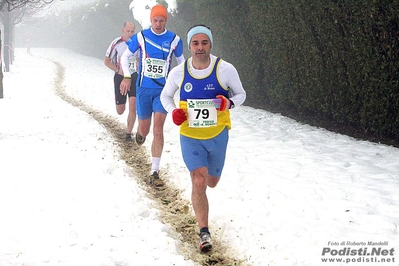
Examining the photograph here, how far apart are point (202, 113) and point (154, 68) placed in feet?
8.07

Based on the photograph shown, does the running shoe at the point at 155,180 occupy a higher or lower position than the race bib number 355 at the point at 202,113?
lower

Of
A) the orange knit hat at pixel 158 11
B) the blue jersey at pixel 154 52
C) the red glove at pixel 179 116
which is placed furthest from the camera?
the blue jersey at pixel 154 52

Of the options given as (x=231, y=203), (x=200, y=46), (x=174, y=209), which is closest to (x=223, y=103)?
(x=200, y=46)

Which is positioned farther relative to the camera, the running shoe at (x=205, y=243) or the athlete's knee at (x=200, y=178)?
the athlete's knee at (x=200, y=178)

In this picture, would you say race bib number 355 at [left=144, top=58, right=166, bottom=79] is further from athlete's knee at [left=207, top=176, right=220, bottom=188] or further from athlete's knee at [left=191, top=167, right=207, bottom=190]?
athlete's knee at [left=191, top=167, right=207, bottom=190]

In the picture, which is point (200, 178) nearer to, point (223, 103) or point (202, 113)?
point (202, 113)

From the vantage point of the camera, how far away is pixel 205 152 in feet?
14.8

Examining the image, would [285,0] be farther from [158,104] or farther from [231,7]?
[158,104]

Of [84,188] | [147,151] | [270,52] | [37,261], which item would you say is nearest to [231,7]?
[270,52]

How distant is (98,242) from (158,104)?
281 cm

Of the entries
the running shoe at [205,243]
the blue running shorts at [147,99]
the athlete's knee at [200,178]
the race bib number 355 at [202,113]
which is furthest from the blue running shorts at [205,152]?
the blue running shorts at [147,99]

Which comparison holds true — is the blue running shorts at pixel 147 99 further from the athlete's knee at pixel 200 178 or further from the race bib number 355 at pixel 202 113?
the athlete's knee at pixel 200 178

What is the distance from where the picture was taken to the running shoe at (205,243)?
167 inches

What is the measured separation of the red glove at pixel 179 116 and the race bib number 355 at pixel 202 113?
0.09 metres
